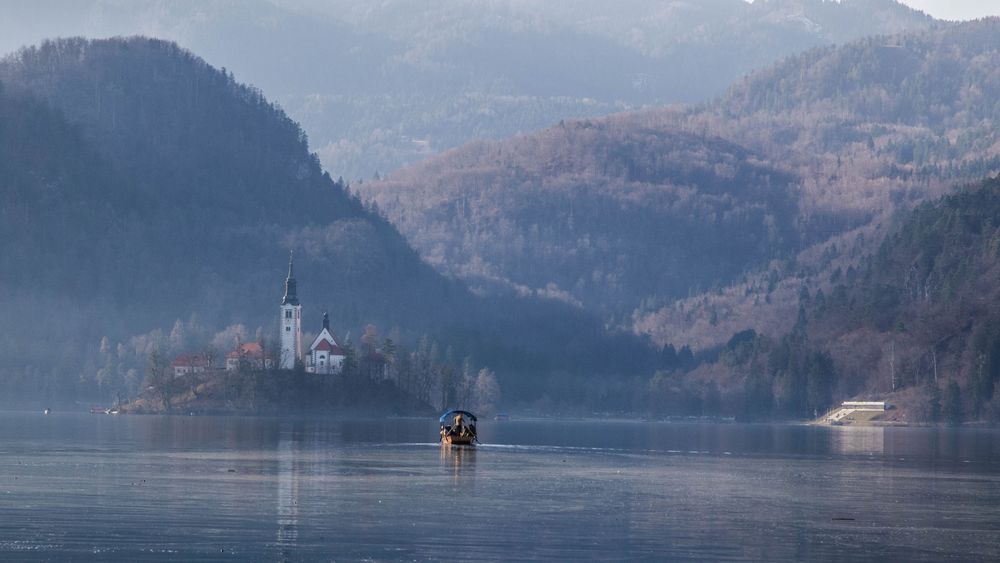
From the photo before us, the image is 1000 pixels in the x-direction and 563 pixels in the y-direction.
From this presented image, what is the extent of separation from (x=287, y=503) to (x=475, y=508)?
11823 millimetres

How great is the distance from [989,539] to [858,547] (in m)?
9.74

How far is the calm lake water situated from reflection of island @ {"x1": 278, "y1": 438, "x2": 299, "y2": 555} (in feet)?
0.54

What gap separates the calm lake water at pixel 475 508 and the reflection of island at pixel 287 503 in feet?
0.54

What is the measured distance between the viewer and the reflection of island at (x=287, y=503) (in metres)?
95.7

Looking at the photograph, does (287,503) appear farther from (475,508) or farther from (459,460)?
(459,460)

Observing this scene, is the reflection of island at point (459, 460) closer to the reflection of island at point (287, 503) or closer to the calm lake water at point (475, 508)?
the calm lake water at point (475, 508)

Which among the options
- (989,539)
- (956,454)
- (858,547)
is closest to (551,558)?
(858,547)

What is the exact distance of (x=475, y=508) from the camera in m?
114

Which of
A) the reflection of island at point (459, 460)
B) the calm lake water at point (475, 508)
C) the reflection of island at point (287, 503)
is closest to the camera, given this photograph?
the calm lake water at point (475, 508)

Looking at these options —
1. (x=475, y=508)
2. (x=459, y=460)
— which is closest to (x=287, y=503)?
(x=475, y=508)

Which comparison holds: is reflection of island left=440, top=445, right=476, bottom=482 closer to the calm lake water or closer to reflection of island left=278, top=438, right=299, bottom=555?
the calm lake water

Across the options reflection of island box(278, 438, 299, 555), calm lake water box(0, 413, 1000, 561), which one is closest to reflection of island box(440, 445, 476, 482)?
calm lake water box(0, 413, 1000, 561)

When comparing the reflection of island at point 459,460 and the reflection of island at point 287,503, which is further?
the reflection of island at point 459,460

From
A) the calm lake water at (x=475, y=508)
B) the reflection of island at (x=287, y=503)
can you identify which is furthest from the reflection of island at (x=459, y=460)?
the reflection of island at (x=287, y=503)
